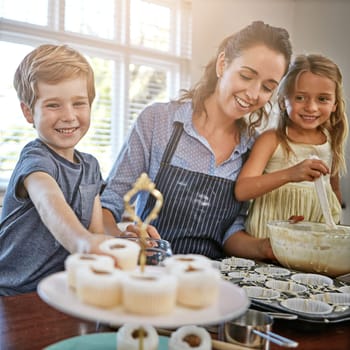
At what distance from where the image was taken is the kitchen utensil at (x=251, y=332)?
610 millimetres

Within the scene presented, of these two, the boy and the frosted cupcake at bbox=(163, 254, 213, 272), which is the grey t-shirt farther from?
the frosted cupcake at bbox=(163, 254, 213, 272)

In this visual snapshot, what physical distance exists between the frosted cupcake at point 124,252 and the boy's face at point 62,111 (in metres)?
0.48

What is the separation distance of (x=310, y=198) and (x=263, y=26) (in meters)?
0.49

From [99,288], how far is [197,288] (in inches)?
3.4

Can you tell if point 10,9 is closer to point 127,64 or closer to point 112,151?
point 127,64

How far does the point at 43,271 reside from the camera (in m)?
0.94

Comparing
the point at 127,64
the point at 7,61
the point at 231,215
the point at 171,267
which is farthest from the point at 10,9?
the point at 171,267

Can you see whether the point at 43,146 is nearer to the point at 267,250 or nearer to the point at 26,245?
the point at 26,245

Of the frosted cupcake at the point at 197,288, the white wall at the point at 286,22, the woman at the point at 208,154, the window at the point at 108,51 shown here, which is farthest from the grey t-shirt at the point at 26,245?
the white wall at the point at 286,22

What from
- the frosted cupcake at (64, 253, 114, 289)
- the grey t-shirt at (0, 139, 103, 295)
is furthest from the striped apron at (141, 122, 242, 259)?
the frosted cupcake at (64, 253, 114, 289)

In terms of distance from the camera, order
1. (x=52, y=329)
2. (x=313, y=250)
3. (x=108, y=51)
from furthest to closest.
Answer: (x=108, y=51), (x=313, y=250), (x=52, y=329)

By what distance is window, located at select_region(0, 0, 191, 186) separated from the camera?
6.98 ft

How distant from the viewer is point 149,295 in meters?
0.41

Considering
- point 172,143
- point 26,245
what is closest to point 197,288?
point 26,245
